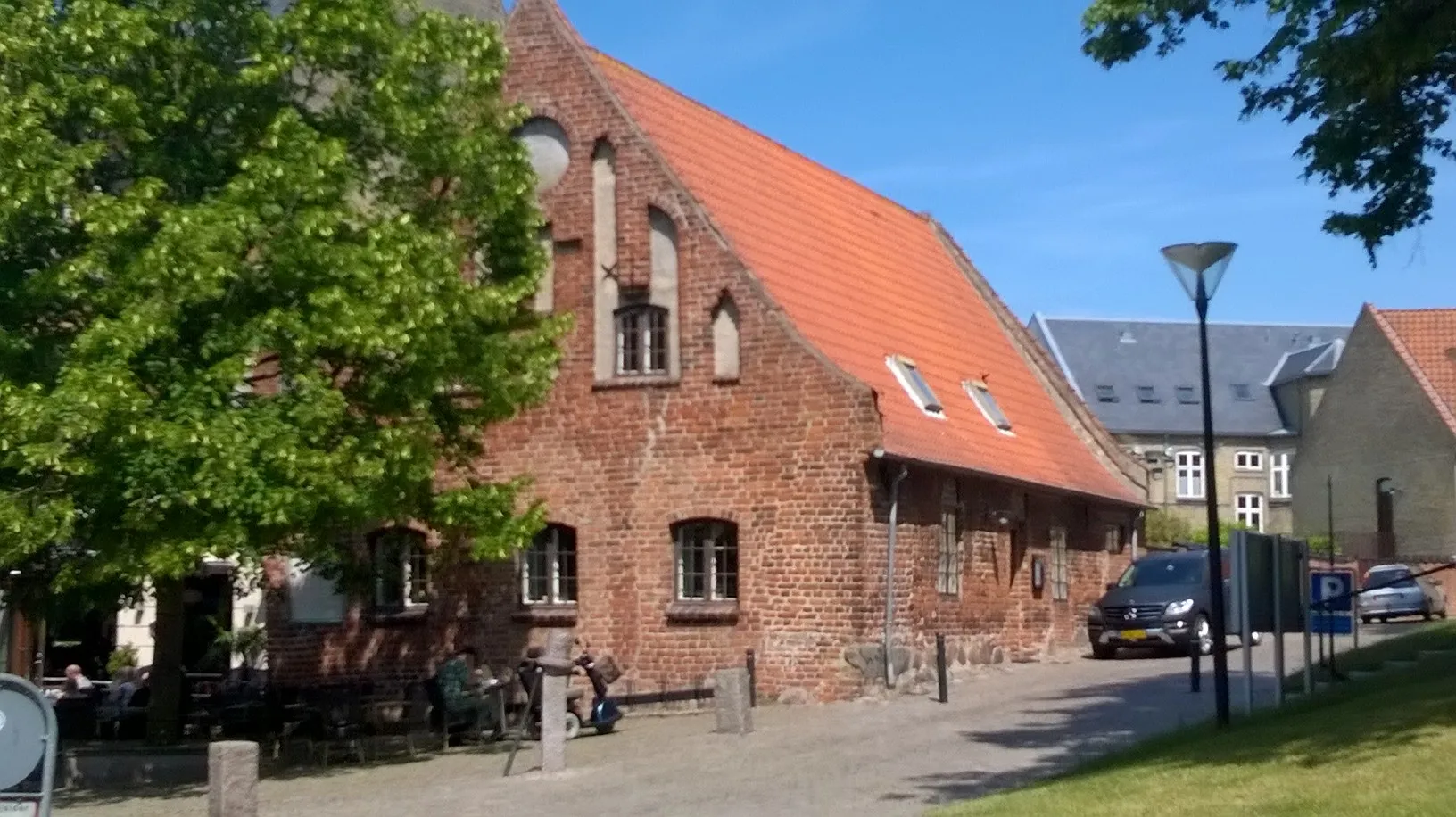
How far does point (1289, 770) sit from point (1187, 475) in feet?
206

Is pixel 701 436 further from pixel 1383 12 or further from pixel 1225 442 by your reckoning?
pixel 1225 442

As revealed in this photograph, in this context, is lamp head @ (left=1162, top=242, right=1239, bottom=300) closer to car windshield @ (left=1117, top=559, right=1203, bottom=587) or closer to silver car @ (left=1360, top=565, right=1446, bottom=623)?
car windshield @ (left=1117, top=559, right=1203, bottom=587)

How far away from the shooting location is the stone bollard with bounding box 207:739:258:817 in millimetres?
16766

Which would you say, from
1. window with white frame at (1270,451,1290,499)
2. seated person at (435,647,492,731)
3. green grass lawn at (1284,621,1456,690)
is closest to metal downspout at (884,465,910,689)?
green grass lawn at (1284,621,1456,690)

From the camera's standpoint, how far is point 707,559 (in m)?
25.9

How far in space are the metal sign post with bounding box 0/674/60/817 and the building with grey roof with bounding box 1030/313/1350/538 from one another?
65522mm

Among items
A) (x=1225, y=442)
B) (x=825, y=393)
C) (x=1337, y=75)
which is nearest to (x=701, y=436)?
(x=825, y=393)

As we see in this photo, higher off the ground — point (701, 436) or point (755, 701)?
point (701, 436)

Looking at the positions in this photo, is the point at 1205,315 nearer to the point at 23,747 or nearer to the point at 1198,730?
the point at 1198,730

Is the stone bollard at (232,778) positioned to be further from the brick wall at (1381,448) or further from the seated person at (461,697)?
the brick wall at (1381,448)

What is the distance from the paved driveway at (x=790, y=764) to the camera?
16.6 meters

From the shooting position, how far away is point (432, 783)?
19.5 metres

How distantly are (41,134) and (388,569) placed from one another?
8.92 metres

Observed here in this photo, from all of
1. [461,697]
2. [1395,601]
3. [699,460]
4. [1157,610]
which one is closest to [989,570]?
[1157,610]
